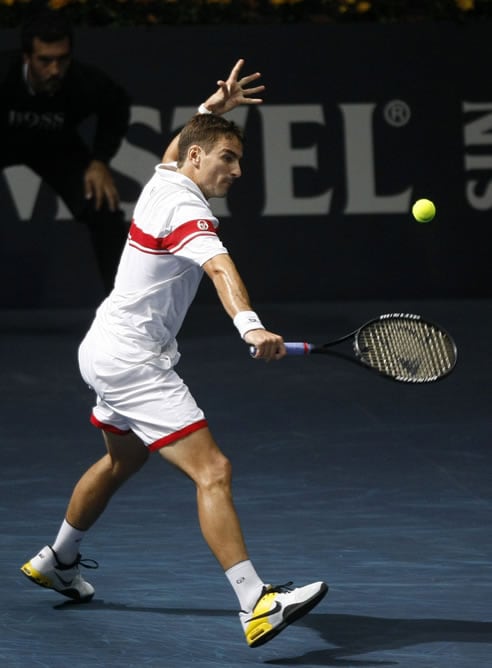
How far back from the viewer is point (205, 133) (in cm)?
515

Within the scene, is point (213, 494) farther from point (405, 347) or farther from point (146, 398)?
point (405, 347)

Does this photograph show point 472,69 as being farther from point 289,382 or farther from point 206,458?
point 206,458

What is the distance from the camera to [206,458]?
4.98m

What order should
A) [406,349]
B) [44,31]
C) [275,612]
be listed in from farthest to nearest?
[44,31]
[406,349]
[275,612]

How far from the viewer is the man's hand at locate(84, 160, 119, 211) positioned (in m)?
10.5

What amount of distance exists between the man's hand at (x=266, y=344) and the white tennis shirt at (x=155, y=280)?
44 cm

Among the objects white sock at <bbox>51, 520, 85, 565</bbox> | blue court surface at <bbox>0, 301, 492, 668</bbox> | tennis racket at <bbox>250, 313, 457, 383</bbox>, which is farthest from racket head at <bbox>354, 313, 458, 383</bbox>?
white sock at <bbox>51, 520, 85, 565</bbox>

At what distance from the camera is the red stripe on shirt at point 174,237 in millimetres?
4910

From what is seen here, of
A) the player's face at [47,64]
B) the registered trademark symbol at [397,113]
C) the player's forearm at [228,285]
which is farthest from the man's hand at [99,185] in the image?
the player's forearm at [228,285]

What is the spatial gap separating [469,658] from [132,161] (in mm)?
7153

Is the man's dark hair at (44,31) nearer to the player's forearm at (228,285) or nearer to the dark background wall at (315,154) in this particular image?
the dark background wall at (315,154)

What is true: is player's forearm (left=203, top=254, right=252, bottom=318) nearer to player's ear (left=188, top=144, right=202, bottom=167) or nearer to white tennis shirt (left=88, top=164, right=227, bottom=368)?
white tennis shirt (left=88, top=164, right=227, bottom=368)

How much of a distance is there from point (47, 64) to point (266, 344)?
608 centimetres

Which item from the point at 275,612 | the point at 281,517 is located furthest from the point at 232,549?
the point at 281,517
